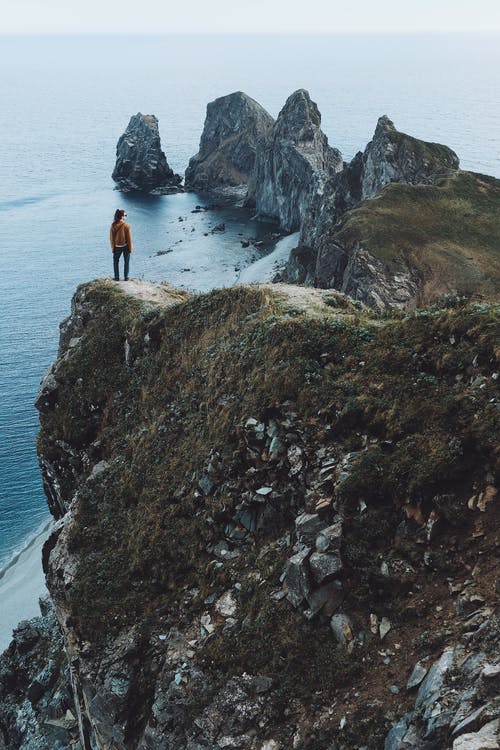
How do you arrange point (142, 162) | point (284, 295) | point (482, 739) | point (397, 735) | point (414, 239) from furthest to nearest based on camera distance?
point (142, 162)
point (414, 239)
point (284, 295)
point (397, 735)
point (482, 739)

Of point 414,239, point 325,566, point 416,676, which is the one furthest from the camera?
point 414,239

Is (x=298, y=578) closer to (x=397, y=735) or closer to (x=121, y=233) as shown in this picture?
(x=397, y=735)

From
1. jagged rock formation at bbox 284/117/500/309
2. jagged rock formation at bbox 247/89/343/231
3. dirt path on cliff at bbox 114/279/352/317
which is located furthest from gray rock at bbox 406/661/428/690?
jagged rock formation at bbox 247/89/343/231

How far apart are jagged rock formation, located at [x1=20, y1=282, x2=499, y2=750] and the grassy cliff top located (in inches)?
1469

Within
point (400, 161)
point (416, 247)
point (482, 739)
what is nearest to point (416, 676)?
point (482, 739)

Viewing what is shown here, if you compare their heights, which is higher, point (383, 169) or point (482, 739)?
point (383, 169)

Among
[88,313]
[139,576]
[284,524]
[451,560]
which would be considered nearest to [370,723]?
[451,560]

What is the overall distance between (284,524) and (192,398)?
8.05m

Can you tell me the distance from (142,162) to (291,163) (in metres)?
50.9

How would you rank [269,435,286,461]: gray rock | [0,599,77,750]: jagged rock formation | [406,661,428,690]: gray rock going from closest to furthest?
[406,661,428,690]: gray rock → [269,435,286,461]: gray rock → [0,599,77,750]: jagged rock formation

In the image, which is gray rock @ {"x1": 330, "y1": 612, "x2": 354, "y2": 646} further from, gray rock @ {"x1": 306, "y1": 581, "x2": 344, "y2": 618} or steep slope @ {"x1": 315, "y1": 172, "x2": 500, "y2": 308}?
steep slope @ {"x1": 315, "y1": 172, "x2": 500, "y2": 308}

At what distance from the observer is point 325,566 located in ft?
52.1

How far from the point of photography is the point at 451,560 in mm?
14844

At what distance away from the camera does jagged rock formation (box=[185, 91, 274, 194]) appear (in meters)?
179
